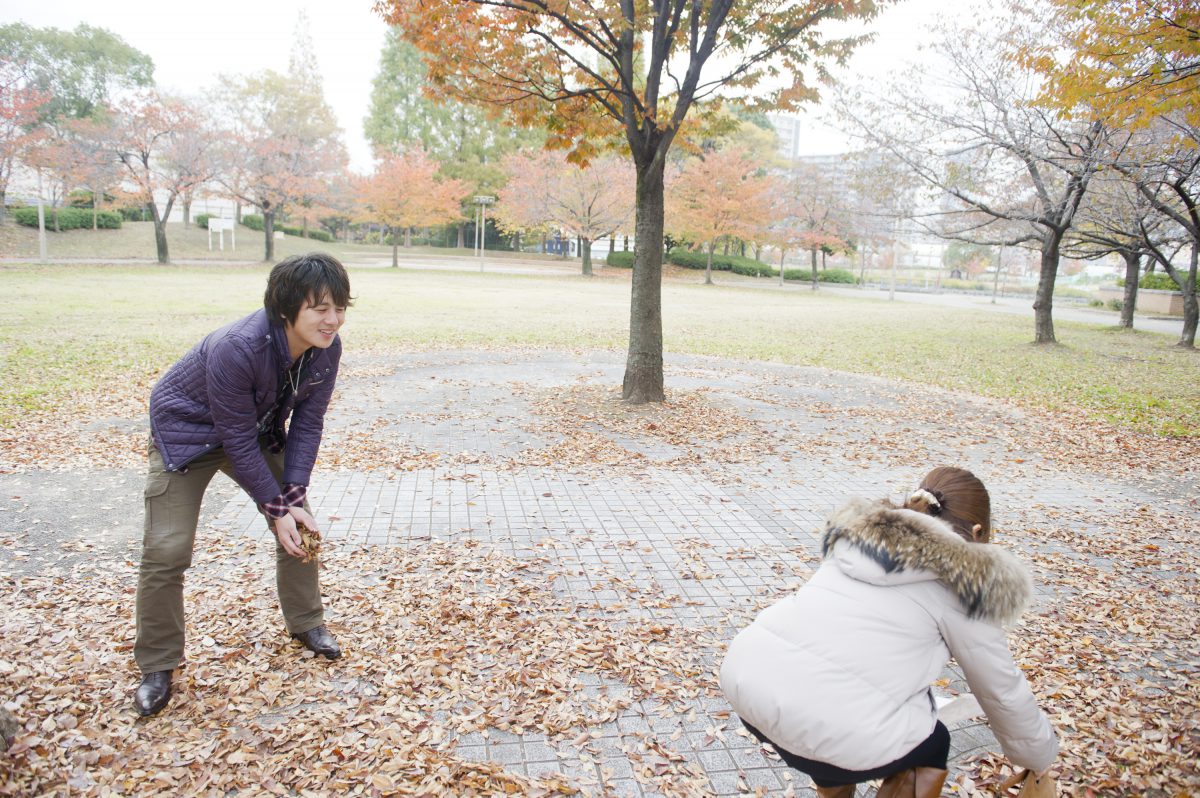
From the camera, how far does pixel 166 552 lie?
2.55 meters

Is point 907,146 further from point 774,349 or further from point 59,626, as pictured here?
point 59,626

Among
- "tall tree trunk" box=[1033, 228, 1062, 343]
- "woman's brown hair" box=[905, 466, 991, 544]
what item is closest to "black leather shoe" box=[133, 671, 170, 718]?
"woman's brown hair" box=[905, 466, 991, 544]

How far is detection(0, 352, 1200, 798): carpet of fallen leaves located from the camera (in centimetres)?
243

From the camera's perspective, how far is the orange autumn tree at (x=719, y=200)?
3638 cm

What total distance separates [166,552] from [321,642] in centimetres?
79

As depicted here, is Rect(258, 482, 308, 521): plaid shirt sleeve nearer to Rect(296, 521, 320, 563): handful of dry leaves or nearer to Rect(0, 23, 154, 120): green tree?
Rect(296, 521, 320, 563): handful of dry leaves

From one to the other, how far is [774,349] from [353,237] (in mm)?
56015

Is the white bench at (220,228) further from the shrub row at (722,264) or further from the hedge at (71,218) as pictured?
the shrub row at (722,264)

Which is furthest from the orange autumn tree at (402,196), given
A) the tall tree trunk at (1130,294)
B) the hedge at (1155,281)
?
the hedge at (1155,281)

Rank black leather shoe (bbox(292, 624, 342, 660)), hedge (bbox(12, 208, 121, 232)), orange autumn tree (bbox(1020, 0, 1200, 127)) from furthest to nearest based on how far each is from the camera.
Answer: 1. hedge (bbox(12, 208, 121, 232))
2. orange autumn tree (bbox(1020, 0, 1200, 127))
3. black leather shoe (bbox(292, 624, 342, 660))

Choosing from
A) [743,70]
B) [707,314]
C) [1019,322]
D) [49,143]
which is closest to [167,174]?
[49,143]

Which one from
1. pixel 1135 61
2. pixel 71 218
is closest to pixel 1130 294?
pixel 1135 61

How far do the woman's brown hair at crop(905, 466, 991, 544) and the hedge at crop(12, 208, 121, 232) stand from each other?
1615 inches

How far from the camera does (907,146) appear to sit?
49.0ft
